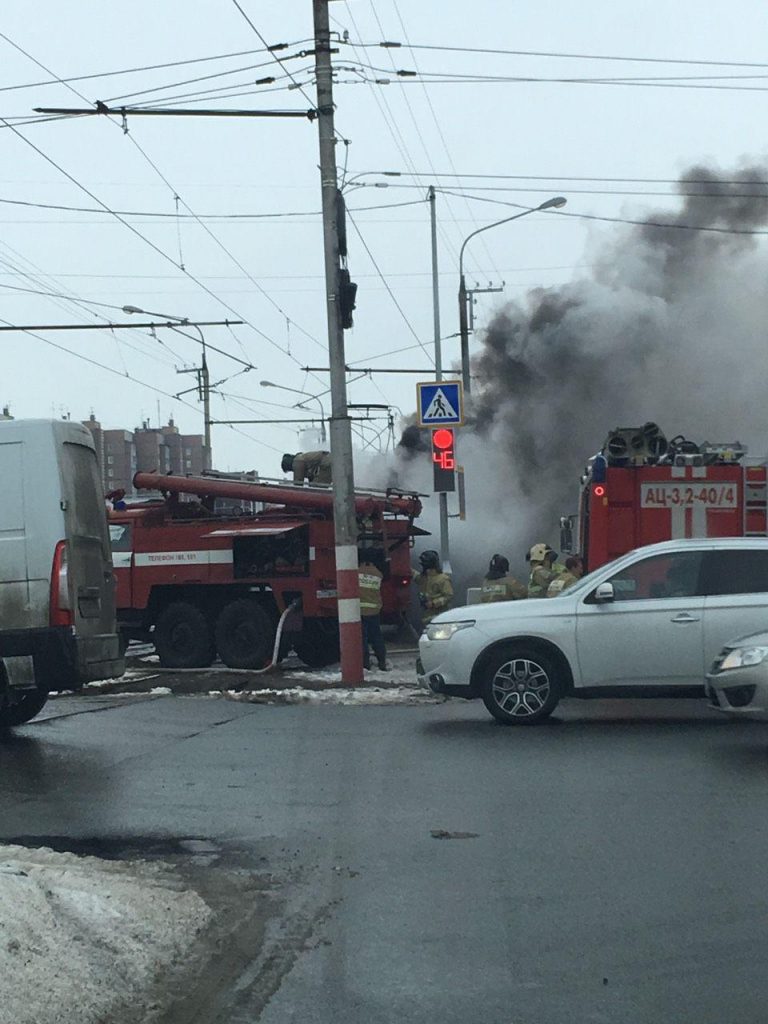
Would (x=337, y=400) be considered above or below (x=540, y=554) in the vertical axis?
above

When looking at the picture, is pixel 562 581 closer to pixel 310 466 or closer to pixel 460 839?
pixel 310 466

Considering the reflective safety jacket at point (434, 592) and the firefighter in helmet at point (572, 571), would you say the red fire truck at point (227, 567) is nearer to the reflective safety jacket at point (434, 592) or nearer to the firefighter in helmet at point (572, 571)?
the reflective safety jacket at point (434, 592)

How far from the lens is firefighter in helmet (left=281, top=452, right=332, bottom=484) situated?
24.2 metres

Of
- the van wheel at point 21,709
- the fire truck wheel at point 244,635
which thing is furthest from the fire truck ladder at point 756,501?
the van wheel at point 21,709

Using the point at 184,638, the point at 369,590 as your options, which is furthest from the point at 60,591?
the point at 184,638

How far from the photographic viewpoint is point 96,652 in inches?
452

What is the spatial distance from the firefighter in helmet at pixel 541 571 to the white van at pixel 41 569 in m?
8.98

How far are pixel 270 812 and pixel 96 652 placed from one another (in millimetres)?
3563

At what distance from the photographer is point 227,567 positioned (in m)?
19.2

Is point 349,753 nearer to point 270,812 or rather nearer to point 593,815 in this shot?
point 270,812

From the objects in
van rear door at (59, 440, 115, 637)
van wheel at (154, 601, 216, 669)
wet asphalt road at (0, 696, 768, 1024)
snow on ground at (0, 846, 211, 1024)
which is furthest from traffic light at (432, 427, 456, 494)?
snow on ground at (0, 846, 211, 1024)

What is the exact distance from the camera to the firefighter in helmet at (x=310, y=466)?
2419 centimetres

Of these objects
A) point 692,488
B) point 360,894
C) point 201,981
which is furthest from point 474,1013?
point 692,488

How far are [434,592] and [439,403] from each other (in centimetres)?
254
